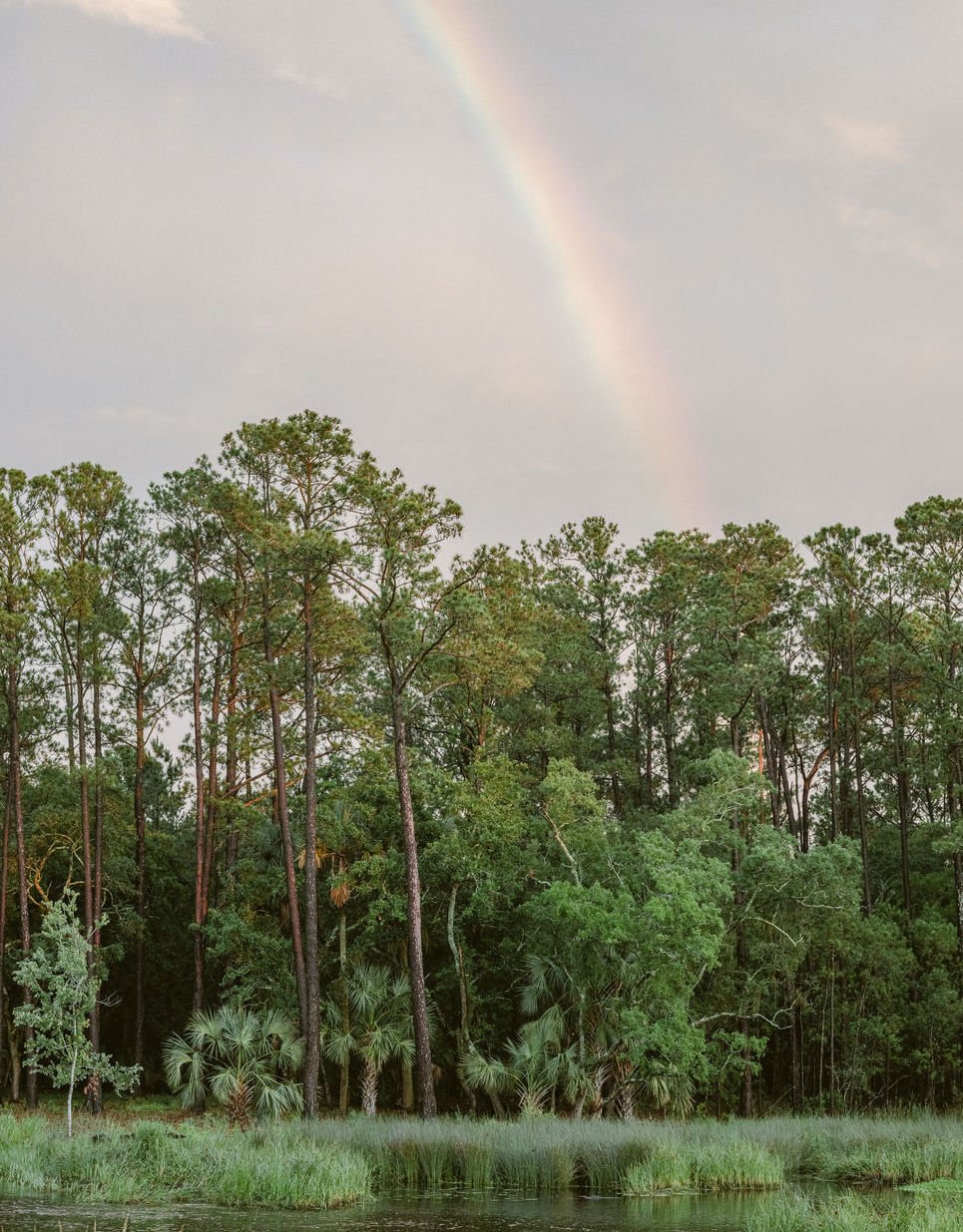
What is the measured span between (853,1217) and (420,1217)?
5692 millimetres

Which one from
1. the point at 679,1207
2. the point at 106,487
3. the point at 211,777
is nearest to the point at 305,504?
the point at 106,487

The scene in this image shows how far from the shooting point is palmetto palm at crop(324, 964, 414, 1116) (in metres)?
32.2

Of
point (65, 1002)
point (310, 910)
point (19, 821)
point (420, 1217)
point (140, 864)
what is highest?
point (19, 821)

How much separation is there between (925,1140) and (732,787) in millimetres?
11032

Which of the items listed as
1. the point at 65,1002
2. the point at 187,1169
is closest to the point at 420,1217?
the point at 187,1169

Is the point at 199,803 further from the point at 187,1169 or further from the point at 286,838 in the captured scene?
the point at 187,1169

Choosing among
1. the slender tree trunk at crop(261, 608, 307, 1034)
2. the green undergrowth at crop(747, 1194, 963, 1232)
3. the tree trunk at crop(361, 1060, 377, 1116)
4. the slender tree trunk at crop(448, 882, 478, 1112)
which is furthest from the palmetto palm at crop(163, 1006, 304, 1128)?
the green undergrowth at crop(747, 1194, 963, 1232)

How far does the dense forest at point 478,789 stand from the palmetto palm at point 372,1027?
93 millimetres

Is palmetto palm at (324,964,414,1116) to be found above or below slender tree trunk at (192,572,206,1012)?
below

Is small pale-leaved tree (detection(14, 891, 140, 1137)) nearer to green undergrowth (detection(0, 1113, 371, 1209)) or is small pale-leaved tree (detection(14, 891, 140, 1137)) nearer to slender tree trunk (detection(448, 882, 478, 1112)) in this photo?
green undergrowth (detection(0, 1113, 371, 1209))

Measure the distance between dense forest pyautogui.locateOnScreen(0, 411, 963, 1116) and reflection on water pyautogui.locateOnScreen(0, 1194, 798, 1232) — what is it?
9707 millimetres

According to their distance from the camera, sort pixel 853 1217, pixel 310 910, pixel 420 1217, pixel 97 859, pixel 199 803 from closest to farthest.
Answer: pixel 853 1217 < pixel 420 1217 < pixel 310 910 < pixel 97 859 < pixel 199 803

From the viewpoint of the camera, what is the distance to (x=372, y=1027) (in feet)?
107

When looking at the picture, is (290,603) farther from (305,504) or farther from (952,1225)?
(952,1225)
